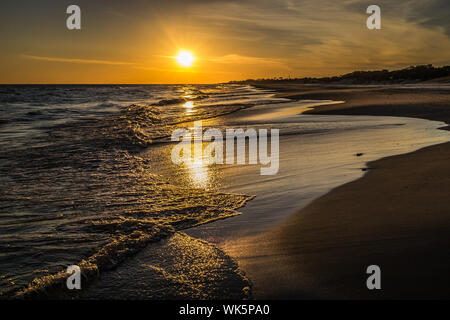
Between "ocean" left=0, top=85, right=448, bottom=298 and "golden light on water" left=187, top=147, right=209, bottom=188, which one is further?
"golden light on water" left=187, top=147, right=209, bottom=188

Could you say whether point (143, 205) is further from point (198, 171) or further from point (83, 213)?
point (198, 171)

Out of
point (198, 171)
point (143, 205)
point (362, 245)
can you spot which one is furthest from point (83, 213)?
point (362, 245)

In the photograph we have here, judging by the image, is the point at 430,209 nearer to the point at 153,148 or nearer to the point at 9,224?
the point at 9,224

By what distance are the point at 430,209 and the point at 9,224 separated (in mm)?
5031

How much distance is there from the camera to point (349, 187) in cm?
483

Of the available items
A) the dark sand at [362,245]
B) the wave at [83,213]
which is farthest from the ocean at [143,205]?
the dark sand at [362,245]

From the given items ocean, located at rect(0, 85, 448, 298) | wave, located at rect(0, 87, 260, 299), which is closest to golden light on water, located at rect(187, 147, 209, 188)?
ocean, located at rect(0, 85, 448, 298)

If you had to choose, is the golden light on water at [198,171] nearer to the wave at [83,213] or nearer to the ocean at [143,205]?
the ocean at [143,205]

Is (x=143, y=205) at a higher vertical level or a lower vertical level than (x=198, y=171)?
lower

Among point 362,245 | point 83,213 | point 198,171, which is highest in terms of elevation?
point 198,171

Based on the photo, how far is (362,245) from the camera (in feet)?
10.2

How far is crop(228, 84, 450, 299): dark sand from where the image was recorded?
8.25 feet

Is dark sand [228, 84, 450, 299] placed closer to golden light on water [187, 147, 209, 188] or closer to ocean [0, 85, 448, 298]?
ocean [0, 85, 448, 298]
